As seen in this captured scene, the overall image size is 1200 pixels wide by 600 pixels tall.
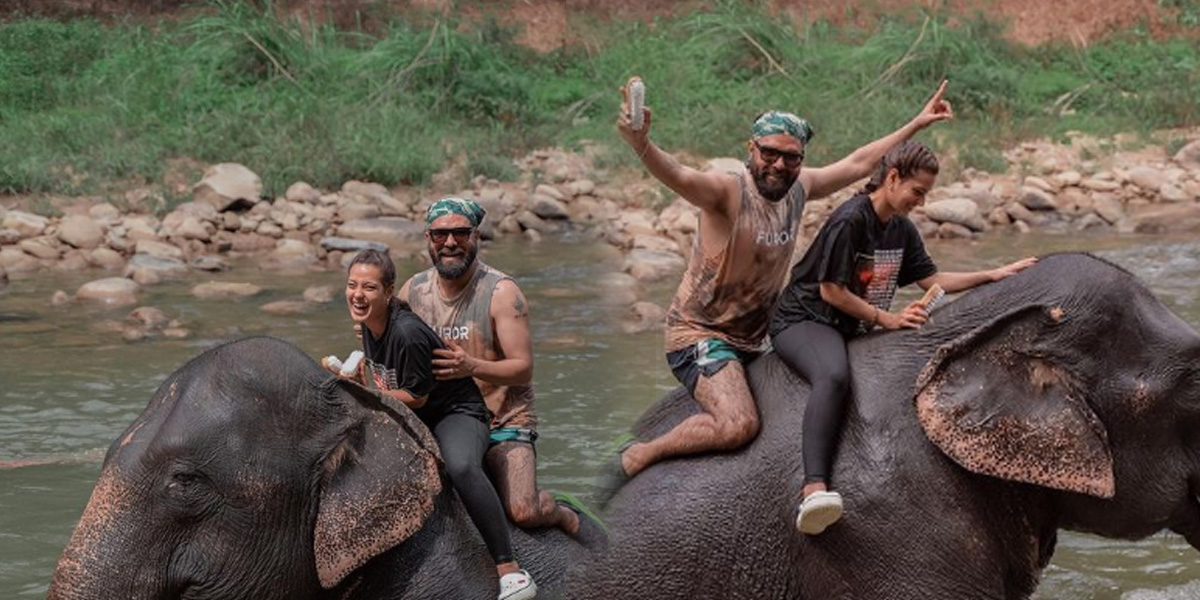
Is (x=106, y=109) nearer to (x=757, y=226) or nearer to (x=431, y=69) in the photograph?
(x=431, y=69)

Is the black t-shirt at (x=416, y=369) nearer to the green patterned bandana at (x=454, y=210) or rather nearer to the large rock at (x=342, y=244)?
the green patterned bandana at (x=454, y=210)

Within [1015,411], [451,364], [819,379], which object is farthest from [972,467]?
[451,364]

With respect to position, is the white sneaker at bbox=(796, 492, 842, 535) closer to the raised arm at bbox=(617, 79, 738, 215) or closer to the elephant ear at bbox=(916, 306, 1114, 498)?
the elephant ear at bbox=(916, 306, 1114, 498)

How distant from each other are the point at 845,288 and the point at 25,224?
12.0m

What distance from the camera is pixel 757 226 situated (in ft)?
17.8

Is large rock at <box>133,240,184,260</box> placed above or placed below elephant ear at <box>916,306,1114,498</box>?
below

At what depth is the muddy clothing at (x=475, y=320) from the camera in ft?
17.2

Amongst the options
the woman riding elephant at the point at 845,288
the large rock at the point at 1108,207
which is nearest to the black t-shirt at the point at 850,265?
the woman riding elephant at the point at 845,288

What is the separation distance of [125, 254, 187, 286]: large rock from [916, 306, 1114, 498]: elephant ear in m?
10.8

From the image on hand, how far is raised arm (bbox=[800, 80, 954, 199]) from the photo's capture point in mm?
5805

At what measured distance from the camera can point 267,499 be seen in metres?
4.46

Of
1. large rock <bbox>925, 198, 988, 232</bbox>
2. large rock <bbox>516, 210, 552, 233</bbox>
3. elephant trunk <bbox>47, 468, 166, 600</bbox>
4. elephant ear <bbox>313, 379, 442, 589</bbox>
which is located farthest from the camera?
large rock <bbox>516, 210, 552, 233</bbox>

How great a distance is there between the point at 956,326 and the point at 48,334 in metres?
9.29

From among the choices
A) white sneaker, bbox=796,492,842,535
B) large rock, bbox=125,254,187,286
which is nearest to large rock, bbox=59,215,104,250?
large rock, bbox=125,254,187,286
